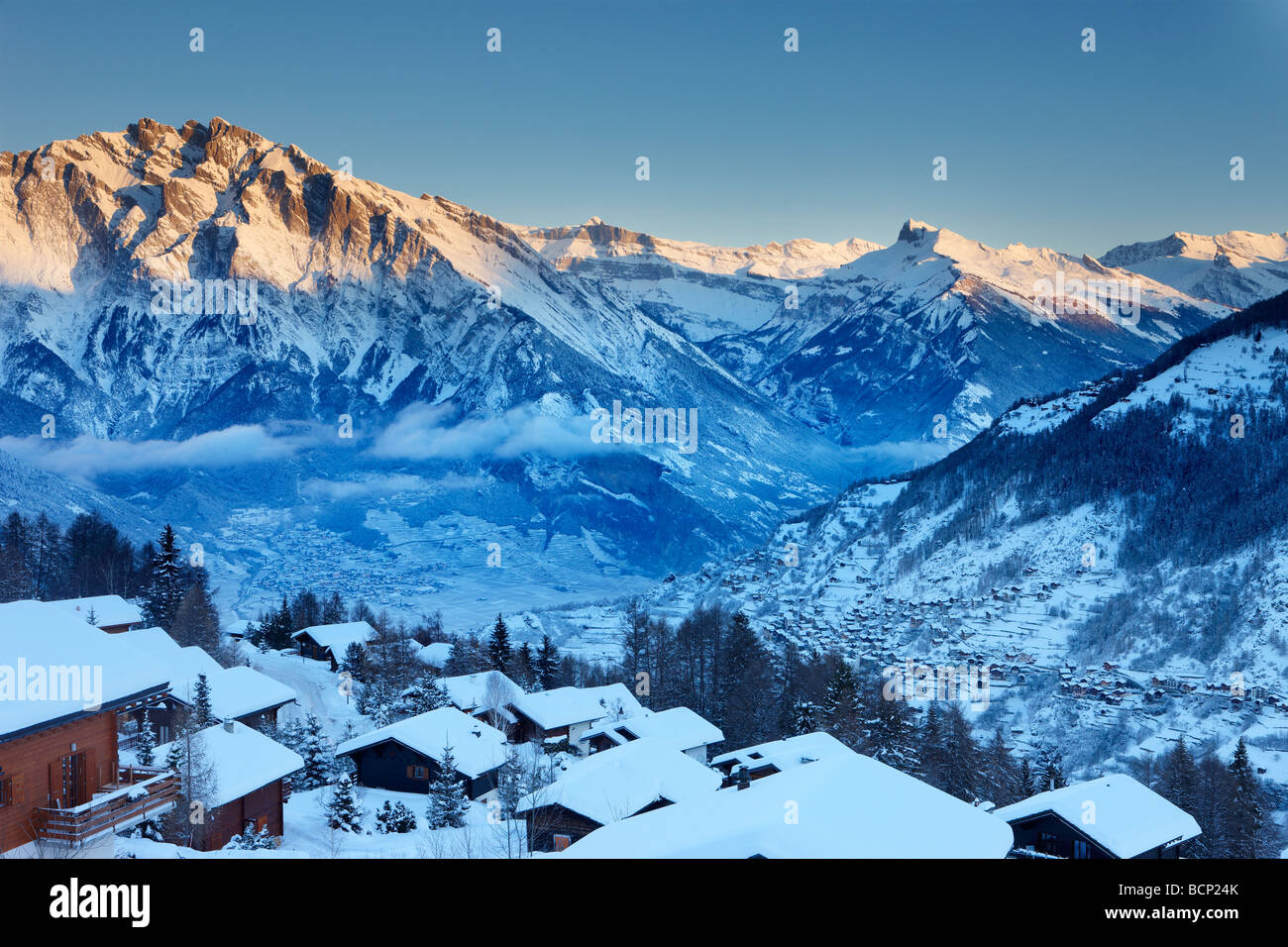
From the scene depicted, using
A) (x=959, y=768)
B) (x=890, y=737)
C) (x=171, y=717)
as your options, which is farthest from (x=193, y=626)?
(x=959, y=768)

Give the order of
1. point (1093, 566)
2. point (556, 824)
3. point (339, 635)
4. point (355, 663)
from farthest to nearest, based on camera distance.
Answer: point (1093, 566) → point (339, 635) → point (355, 663) → point (556, 824)

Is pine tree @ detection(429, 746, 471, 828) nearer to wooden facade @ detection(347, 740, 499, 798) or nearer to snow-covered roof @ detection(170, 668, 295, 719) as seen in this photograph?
wooden facade @ detection(347, 740, 499, 798)

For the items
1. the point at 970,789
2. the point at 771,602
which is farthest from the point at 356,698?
the point at 771,602

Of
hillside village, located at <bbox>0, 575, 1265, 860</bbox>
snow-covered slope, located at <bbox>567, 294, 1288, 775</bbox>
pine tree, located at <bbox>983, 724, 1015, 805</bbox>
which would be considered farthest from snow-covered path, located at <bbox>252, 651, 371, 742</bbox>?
snow-covered slope, located at <bbox>567, 294, 1288, 775</bbox>

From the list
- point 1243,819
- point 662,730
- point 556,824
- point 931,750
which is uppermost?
point 556,824

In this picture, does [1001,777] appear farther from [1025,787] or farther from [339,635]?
[339,635]

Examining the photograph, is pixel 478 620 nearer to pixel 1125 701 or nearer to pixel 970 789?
pixel 1125 701
